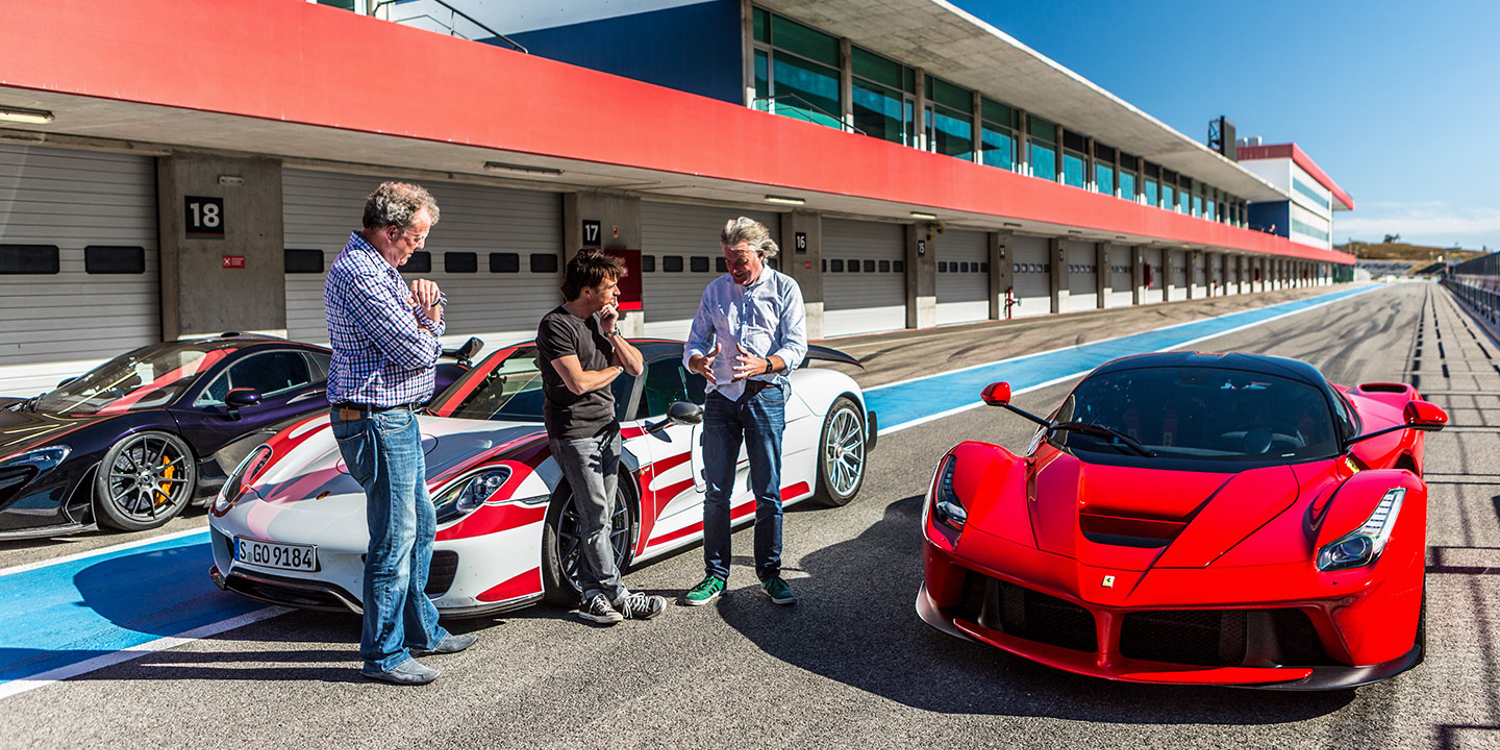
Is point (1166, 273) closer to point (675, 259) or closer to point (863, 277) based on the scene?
point (863, 277)

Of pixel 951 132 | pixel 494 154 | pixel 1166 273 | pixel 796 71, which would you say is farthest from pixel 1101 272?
pixel 494 154

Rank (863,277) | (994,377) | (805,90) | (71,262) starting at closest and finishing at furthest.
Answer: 1. (71,262)
2. (994,377)
3. (805,90)
4. (863,277)

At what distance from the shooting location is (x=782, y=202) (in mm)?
22078

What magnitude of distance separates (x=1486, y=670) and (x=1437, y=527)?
2.43 meters

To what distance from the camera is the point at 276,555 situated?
399 cm

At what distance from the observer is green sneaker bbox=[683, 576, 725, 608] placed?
445 cm

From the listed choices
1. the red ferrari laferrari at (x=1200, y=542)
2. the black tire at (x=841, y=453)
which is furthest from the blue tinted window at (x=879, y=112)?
the red ferrari laferrari at (x=1200, y=542)

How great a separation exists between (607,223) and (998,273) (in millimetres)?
21339

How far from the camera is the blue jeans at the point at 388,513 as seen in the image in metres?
3.46

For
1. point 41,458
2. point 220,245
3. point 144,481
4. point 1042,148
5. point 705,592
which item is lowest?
point 705,592

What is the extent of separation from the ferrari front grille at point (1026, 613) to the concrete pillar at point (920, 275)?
1066 inches

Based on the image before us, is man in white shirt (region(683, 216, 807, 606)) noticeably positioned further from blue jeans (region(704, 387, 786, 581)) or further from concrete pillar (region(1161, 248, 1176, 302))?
concrete pillar (region(1161, 248, 1176, 302))

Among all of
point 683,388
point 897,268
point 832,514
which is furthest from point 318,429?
point 897,268

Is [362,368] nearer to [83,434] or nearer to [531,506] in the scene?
[531,506]
